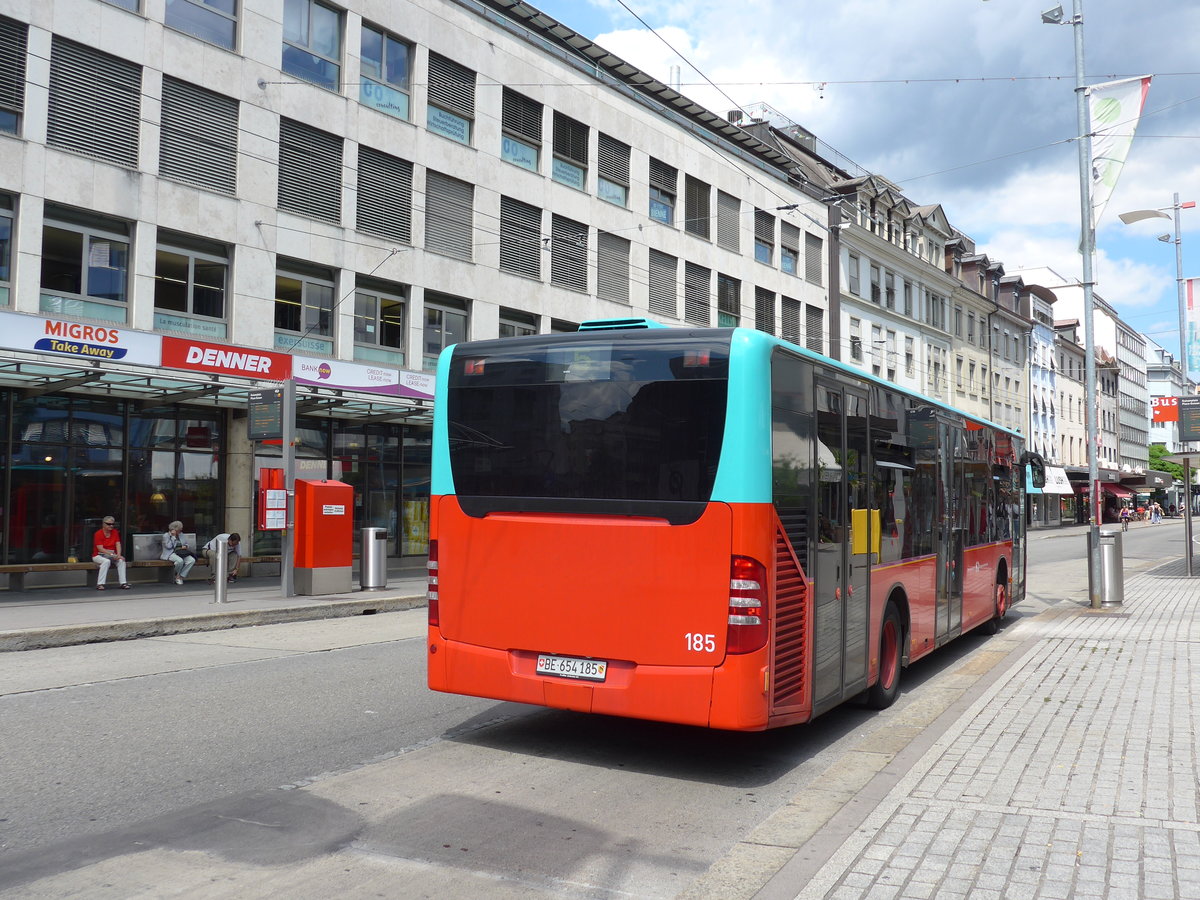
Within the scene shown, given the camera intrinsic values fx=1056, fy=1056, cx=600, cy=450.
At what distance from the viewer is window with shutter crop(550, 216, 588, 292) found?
28828mm

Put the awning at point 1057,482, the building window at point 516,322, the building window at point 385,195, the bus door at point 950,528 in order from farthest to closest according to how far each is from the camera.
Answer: the awning at point 1057,482
the building window at point 516,322
the building window at point 385,195
the bus door at point 950,528

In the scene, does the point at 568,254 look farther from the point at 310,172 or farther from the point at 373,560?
the point at 373,560

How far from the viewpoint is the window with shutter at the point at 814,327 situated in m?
40.8

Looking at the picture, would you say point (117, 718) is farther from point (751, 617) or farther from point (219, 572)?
point (219, 572)

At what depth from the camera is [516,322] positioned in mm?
28047

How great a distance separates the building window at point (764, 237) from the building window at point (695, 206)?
10.8 feet

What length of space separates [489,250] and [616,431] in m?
21.2

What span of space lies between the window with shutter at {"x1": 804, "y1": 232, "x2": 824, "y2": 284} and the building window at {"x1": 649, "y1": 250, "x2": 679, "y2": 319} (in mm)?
9530

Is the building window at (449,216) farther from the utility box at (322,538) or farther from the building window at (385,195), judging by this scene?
the utility box at (322,538)

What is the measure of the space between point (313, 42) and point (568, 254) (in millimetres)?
8987

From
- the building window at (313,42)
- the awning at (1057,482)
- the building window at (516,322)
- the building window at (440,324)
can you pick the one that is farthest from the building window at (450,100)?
the awning at (1057,482)

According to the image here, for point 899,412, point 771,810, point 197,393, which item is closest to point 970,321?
point 197,393

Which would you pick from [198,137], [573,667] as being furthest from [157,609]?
[573,667]

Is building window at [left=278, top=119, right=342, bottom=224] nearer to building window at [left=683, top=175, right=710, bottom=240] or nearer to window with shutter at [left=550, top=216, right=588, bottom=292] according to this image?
window with shutter at [left=550, top=216, right=588, bottom=292]
